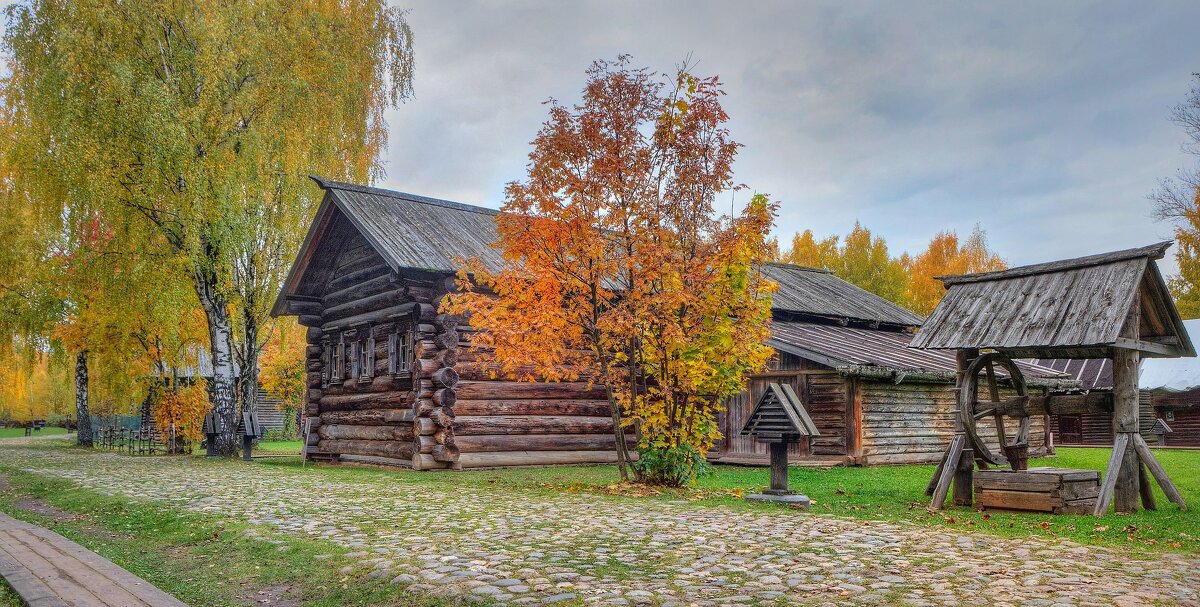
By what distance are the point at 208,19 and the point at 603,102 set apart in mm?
12246

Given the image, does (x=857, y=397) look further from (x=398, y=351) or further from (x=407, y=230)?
(x=407, y=230)

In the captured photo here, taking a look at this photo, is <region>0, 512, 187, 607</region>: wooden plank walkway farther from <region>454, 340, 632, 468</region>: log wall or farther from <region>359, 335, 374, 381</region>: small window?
<region>359, 335, 374, 381</region>: small window

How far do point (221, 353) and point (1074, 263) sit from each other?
19.6 meters

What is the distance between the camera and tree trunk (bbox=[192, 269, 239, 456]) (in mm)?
22984

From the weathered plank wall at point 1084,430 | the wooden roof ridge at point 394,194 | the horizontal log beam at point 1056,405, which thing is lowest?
the weathered plank wall at point 1084,430

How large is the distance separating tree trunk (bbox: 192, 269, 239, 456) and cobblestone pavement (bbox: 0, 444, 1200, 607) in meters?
11.6

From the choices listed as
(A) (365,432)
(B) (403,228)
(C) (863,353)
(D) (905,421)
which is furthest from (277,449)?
(D) (905,421)

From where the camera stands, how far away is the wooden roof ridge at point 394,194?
20734mm

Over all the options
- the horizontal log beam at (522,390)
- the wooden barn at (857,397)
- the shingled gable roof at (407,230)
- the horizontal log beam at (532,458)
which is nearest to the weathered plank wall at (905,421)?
the wooden barn at (857,397)

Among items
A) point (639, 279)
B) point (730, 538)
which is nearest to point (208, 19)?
point (639, 279)

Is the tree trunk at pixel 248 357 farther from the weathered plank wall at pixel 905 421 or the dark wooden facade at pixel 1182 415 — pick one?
the dark wooden facade at pixel 1182 415

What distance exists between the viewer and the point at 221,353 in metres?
23.1

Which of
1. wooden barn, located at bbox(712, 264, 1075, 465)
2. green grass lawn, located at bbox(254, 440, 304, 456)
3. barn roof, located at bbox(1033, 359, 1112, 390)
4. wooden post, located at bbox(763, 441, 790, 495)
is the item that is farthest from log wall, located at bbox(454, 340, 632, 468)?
barn roof, located at bbox(1033, 359, 1112, 390)

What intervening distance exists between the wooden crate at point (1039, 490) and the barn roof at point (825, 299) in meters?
14.4
